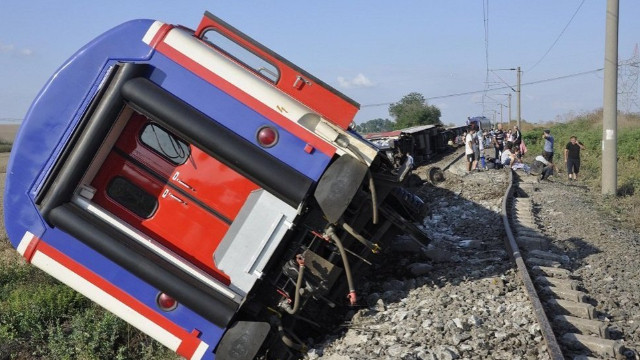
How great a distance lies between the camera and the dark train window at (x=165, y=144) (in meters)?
5.93

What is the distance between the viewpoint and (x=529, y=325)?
5.37 metres

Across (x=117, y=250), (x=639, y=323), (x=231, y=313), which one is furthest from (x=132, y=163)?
(x=639, y=323)

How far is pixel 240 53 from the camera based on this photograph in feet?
19.7

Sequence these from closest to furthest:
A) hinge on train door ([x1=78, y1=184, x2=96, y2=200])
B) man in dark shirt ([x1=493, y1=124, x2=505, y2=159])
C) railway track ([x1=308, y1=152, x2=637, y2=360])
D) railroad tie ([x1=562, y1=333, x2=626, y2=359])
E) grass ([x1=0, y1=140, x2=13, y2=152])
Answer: railroad tie ([x1=562, y1=333, x2=626, y2=359])
railway track ([x1=308, y1=152, x2=637, y2=360])
hinge on train door ([x1=78, y1=184, x2=96, y2=200])
man in dark shirt ([x1=493, y1=124, x2=505, y2=159])
grass ([x1=0, y1=140, x2=13, y2=152])

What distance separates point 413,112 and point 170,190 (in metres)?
68.1

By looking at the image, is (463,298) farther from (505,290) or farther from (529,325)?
(529,325)

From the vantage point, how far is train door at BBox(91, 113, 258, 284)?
5.78 m

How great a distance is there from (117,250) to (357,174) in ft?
6.68

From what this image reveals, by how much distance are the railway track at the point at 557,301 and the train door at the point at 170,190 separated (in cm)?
270

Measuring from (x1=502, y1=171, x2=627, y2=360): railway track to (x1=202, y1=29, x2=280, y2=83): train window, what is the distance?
3096 millimetres

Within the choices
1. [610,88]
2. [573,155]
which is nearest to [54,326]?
[610,88]

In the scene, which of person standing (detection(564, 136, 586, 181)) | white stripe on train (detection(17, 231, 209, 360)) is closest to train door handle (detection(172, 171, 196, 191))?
white stripe on train (detection(17, 231, 209, 360))

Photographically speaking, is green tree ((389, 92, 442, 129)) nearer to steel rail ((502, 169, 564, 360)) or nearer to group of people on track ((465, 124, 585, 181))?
group of people on track ((465, 124, 585, 181))

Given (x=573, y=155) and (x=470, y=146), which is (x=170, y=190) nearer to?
(x=470, y=146)
